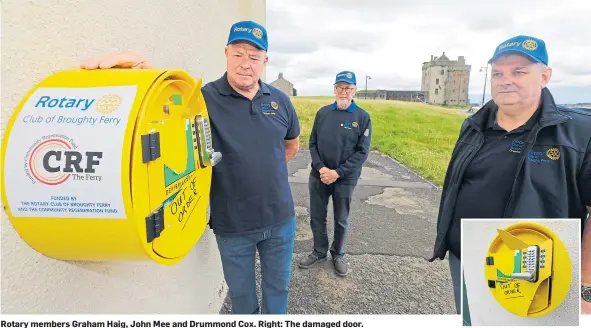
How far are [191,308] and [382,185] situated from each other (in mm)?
5371

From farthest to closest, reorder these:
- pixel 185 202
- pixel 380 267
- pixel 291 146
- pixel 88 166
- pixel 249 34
Result: pixel 380 267
pixel 291 146
pixel 249 34
pixel 185 202
pixel 88 166

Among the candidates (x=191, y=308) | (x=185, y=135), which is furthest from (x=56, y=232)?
(x=191, y=308)

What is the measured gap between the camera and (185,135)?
1.25 m

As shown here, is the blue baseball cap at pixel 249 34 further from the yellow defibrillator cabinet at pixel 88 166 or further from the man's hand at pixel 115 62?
the yellow defibrillator cabinet at pixel 88 166

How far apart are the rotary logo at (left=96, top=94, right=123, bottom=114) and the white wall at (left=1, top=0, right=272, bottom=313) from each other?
9.0 inches

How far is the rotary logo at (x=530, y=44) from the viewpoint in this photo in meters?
1.54

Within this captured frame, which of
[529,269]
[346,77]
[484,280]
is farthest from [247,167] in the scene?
[346,77]

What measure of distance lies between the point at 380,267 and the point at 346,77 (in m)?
2.16

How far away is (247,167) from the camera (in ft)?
6.26

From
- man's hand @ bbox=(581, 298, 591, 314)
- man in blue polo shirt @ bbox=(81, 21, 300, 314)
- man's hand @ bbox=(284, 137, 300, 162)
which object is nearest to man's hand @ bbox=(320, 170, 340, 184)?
man's hand @ bbox=(284, 137, 300, 162)

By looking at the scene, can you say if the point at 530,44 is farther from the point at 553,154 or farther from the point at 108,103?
the point at 108,103

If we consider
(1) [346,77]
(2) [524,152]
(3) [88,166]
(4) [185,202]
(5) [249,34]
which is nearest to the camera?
(3) [88,166]

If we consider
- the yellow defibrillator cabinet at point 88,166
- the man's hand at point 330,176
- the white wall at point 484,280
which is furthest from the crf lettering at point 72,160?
the man's hand at point 330,176

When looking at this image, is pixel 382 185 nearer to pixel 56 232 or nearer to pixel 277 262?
pixel 277 262
